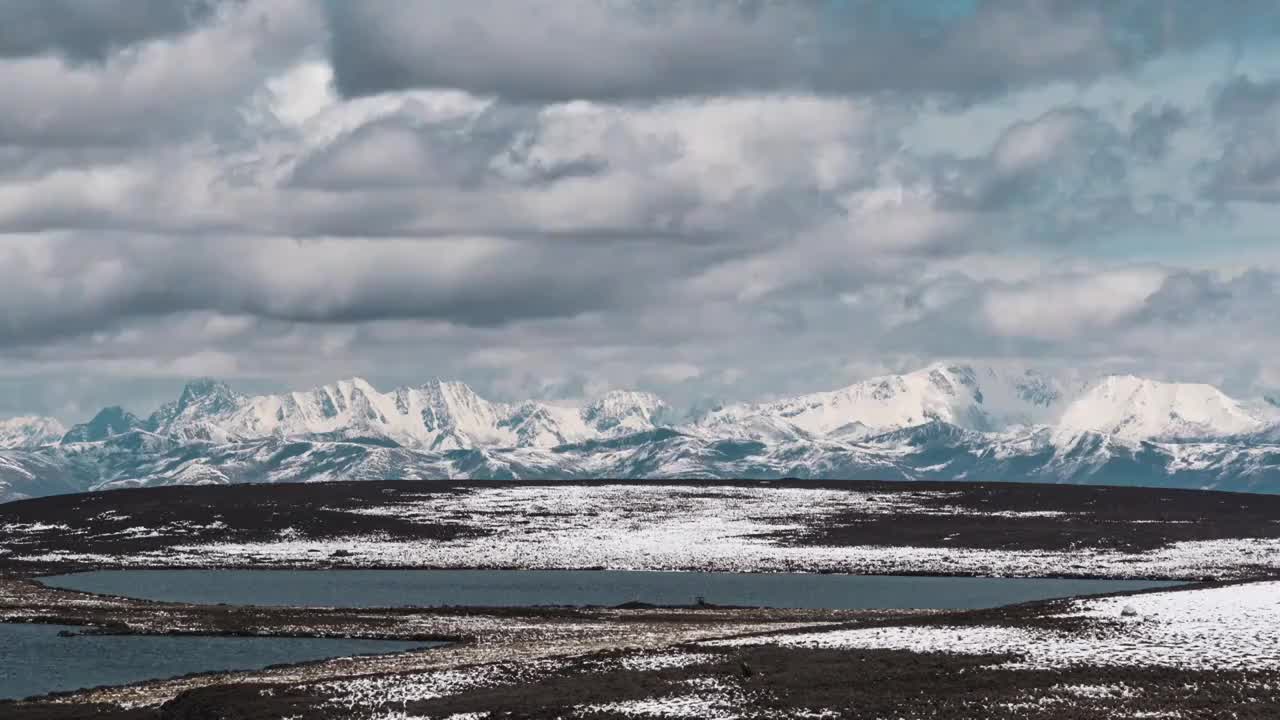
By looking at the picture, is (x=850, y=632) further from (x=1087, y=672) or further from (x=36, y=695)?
(x=36, y=695)

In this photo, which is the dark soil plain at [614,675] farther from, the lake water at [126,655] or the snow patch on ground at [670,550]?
the snow patch on ground at [670,550]

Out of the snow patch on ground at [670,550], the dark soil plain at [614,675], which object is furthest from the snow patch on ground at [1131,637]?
the snow patch on ground at [670,550]

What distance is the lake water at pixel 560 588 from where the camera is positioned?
110m

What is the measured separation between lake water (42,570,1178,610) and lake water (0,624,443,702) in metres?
21.7

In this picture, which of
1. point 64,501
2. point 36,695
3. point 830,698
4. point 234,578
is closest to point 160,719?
point 36,695

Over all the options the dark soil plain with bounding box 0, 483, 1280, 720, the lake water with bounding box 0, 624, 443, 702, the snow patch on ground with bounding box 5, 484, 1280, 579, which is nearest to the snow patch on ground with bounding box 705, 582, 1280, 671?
the dark soil plain with bounding box 0, 483, 1280, 720

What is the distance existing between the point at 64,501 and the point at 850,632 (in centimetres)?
14195

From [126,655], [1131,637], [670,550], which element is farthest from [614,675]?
[670,550]

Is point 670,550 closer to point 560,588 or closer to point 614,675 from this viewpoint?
point 560,588

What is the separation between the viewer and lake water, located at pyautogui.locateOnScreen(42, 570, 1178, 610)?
110000 mm

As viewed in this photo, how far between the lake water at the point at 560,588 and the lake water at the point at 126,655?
71.2 feet

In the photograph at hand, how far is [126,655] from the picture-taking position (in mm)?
78375

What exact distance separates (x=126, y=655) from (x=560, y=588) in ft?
150

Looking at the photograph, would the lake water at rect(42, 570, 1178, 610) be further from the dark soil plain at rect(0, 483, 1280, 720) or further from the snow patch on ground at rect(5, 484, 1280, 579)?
the dark soil plain at rect(0, 483, 1280, 720)
